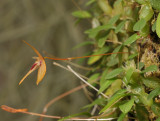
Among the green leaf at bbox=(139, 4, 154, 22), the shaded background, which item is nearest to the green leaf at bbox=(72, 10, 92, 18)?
the green leaf at bbox=(139, 4, 154, 22)

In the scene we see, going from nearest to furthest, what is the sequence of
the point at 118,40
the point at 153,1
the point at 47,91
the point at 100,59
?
the point at 153,1, the point at 118,40, the point at 100,59, the point at 47,91

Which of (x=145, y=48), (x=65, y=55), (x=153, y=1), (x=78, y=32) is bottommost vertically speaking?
(x=65, y=55)

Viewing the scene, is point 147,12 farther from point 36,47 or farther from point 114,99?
point 36,47

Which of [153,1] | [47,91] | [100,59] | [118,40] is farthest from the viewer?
[47,91]

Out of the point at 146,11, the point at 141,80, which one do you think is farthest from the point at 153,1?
the point at 141,80

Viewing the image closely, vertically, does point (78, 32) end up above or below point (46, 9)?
below

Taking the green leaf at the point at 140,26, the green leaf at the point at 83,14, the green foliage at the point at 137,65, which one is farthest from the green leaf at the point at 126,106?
the green leaf at the point at 83,14

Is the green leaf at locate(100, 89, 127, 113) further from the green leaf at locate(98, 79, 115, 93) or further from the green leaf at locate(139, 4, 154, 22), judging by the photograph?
the green leaf at locate(139, 4, 154, 22)

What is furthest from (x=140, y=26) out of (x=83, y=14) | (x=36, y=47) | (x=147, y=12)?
(x=36, y=47)

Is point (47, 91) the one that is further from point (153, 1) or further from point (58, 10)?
point (153, 1)
